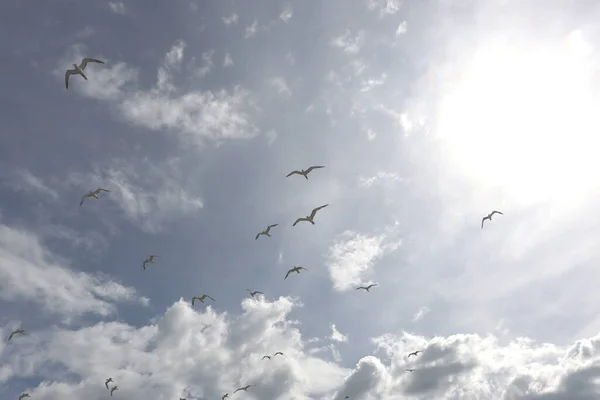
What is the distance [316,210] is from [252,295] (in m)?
32.4

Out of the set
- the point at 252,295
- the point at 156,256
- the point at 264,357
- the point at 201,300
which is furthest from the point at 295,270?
the point at 264,357

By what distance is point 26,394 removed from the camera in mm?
99688

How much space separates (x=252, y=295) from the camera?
87312 millimetres

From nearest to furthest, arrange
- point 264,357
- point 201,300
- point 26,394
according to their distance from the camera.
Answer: point 201,300 < point 26,394 < point 264,357

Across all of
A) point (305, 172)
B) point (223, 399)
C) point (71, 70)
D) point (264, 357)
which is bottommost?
point (223, 399)

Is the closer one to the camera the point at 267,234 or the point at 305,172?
the point at 305,172

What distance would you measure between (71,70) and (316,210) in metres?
37.5

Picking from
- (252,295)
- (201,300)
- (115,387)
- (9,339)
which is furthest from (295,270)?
(115,387)

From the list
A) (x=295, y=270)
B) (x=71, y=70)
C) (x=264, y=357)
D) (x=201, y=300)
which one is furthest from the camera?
(x=264, y=357)

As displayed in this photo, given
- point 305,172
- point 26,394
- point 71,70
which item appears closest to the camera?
point 71,70

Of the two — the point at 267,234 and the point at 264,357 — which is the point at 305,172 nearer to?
the point at 267,234

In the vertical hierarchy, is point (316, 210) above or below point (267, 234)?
below

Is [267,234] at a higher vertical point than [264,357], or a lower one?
higher

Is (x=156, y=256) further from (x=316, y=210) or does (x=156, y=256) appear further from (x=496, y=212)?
(x=496, y=212)
